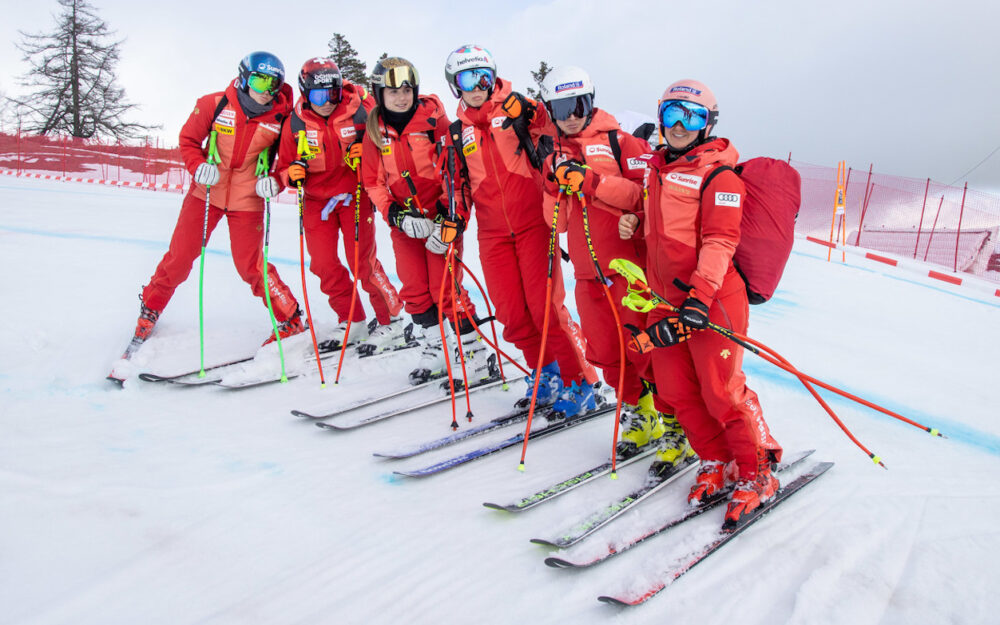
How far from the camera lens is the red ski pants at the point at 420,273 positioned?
4.24 m

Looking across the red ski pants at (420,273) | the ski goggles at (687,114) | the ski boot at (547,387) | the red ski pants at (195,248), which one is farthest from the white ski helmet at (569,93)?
the red ski pants at (195,248)

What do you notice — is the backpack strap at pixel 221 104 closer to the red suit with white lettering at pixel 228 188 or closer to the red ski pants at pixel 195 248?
the red suit with white lettering at pixel 228 188

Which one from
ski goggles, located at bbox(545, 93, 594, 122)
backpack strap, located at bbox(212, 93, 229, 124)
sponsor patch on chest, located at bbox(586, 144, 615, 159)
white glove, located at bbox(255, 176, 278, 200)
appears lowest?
white glove, located at bbox(255, 176, 278, 200)

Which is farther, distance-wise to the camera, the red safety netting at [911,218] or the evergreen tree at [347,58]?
the evergreen tree at [347,58]

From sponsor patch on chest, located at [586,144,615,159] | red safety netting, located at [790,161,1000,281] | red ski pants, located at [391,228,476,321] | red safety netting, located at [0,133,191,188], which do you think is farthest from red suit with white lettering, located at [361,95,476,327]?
red safety netting, located at [0,133,191,188]

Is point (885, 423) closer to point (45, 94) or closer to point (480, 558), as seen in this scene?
point (480, 558)

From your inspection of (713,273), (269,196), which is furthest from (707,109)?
(269,196)

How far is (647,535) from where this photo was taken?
2.54 meters

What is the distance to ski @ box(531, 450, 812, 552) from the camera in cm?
247

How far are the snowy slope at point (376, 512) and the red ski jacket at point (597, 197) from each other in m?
1.12

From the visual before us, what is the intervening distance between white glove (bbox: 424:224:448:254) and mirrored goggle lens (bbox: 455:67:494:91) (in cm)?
93

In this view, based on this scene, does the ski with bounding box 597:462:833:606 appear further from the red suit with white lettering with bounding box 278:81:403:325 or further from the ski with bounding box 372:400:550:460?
the red suit with white lettering with bounding box 278:81:403:325

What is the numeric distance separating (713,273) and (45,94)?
32042 millimetres

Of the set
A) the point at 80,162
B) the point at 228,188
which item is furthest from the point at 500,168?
the point at 80,162
